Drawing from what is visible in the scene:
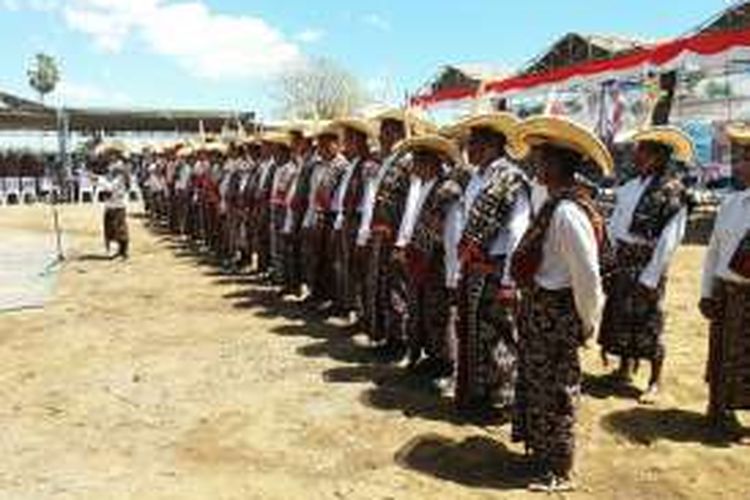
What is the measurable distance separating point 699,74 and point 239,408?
1869 cm

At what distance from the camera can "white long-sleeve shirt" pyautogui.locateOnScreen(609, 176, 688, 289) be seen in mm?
8016

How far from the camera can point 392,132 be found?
9.75m

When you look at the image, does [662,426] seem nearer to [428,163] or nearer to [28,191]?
[428,163]

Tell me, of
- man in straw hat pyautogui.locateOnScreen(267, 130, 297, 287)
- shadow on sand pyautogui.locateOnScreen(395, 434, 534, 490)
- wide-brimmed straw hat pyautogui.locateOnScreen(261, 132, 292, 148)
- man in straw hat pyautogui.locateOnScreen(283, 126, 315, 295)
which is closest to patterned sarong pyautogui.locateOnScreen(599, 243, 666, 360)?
shadow on sand pyautogui.locateOnScreen(395, 434, 534, 490)

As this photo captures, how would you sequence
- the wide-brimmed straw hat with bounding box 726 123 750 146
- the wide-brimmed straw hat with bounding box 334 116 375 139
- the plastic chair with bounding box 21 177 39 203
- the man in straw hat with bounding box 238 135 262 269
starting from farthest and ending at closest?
the plastic chair with bounding box 21 177 39 203 < the man in straw hat with bounding box 238 135 262 269 < the wide-brimmed straw hat with bounding box 334 116 375 139 < the wide-brimmed straw hat with bounding box 726 123 750 146

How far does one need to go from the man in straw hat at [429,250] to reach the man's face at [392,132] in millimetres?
896

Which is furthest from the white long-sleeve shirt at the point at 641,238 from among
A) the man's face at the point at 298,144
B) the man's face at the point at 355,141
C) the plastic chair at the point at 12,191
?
the plastic chair at the point at 12,191

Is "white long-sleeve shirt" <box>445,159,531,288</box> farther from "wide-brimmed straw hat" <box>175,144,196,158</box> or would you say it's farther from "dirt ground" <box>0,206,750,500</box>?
"wide-brimmed straw hat" <box>175,144,196,158</box>

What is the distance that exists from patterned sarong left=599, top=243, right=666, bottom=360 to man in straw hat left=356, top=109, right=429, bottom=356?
1899 mm

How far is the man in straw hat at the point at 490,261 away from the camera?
7.27 metres

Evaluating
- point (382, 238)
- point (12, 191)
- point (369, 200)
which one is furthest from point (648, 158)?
point (12, 191)

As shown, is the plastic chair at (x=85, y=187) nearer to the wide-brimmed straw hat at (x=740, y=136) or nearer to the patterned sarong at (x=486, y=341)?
the patterned sarong at (x=486, y=341)

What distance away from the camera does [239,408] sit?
8211 mm

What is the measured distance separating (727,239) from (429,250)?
84.0 inches
